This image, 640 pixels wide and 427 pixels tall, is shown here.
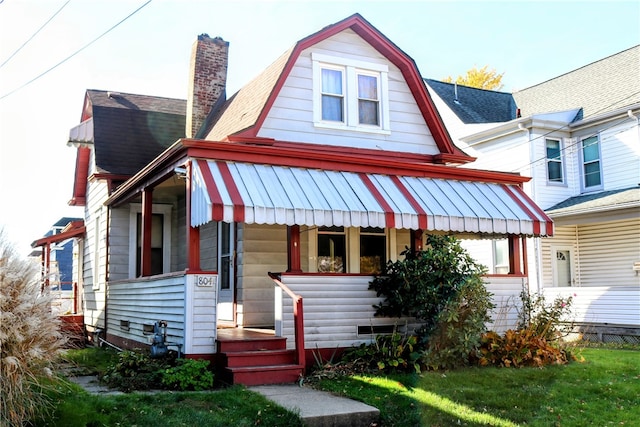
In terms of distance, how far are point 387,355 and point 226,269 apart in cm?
449

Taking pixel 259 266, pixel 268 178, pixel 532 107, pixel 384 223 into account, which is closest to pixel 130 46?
pixel 268 178

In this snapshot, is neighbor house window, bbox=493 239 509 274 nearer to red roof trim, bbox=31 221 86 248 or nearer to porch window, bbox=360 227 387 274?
porch window, bbox=360 227 387 274

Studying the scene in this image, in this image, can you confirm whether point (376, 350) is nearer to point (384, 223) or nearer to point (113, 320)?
point (384, 223)

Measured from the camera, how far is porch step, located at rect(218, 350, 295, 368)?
29.6 ft

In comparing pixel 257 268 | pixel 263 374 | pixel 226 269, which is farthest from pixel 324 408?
pixel 226 269

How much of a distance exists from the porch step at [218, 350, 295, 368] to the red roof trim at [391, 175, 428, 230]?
3.08 meters

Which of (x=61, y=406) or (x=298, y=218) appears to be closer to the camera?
(x=61, y=406)

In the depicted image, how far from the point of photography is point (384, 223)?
10359mm

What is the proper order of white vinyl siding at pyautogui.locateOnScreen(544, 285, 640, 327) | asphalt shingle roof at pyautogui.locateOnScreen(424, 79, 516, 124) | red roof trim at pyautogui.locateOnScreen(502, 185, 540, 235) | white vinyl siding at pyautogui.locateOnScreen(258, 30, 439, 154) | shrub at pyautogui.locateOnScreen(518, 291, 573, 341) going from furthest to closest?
asphalt shingle roof at pyautogui.locateOnScreen(424, 79, 516, 124), white vinyl siding at pyautogui.locateOnScreen(544, 285, 640, 327), white vinyl siding at pyautogui.locateOnScreen(258, 30, 439, 154), red roof trim at pyautogui.locateOnScreen(502, 185, 540, 235), shrub at pyautogui.locateOnScreen(518, 291, 573, 341)

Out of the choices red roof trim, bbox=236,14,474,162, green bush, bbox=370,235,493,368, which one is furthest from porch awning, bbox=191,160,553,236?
red roof trim, bbox=236,14,474,162

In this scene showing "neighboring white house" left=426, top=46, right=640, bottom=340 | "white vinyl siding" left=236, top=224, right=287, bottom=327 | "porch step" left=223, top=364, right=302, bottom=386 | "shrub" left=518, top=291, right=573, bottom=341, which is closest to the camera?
"porch step" left=223, top=364, right=302, bottom=386

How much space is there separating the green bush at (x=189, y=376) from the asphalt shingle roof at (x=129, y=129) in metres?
7.42

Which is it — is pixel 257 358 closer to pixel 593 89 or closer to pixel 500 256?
pixel 500 256

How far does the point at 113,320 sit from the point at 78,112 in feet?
25.2
